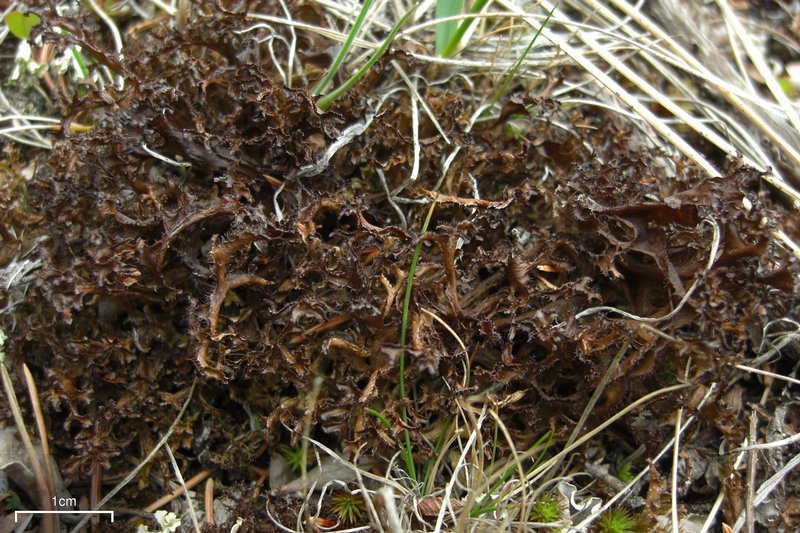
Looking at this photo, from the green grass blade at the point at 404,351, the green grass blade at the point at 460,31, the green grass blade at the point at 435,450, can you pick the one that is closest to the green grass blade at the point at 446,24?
the green grass blade at the point at 460,31

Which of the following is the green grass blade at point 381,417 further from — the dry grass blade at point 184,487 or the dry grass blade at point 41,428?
the dry grass blade at point 41,428

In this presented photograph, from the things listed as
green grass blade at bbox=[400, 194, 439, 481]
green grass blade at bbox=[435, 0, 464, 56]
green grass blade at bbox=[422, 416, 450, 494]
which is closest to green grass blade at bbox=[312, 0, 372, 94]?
green grass blade at bbox=[435, 0, 464, 56]

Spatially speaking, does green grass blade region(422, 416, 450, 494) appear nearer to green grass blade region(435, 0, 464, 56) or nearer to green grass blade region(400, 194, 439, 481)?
green grass blade region(400, 194, 439, 481)

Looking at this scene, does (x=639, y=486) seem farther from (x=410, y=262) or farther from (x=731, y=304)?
(x=410, y=262)

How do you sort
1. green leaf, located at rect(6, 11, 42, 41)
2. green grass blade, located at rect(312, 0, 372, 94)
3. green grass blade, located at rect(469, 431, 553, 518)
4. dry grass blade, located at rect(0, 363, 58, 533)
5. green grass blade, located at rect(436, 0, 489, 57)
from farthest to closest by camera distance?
green leaf, located at rect(6, 11, 42, 41) → green grass blade, located at rect(436, 0, 489, 57) → green grass blade, located at rect(312, 0, 372, 94) → dry grass blade, located at rect(0, 363, 58, 533) → green grass blade, located at rect(469, 431, 553, 518)

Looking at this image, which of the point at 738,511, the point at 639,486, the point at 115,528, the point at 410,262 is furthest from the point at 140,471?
the point at 738,511

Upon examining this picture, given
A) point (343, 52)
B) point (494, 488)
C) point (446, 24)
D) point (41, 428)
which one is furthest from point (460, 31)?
point (41, 428)

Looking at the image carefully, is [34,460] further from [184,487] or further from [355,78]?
[355,78]
